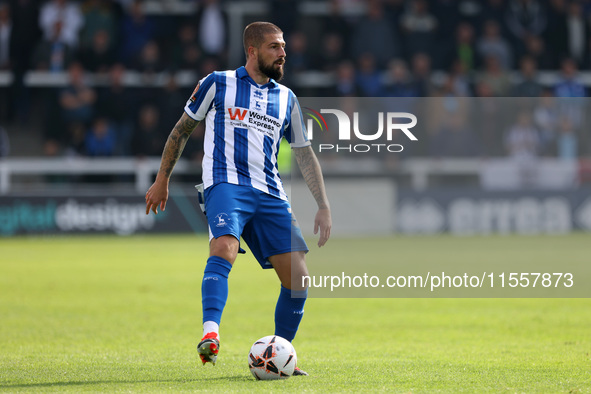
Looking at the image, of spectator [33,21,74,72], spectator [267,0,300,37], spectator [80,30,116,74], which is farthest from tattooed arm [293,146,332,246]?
spectator [33,21,74,72]

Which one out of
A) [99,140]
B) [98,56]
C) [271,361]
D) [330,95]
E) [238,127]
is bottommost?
[271,361]

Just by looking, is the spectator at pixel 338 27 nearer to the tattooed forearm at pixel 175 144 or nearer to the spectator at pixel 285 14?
the spectator at pixel 285 14

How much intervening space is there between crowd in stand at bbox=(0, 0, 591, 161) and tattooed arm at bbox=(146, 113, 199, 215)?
12416 millimetres

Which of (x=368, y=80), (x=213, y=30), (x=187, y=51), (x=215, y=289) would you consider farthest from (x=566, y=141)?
(x=215, y=289)

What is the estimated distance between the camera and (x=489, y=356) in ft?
19.6

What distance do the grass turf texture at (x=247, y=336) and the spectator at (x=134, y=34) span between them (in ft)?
24.5

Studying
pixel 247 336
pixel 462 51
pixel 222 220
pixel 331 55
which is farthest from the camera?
pixel 462 51

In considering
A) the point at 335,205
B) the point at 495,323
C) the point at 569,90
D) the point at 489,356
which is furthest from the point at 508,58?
the point at 489,356

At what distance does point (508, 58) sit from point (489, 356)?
1504cm

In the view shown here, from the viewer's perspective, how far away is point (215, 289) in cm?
510

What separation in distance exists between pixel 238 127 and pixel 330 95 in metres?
13.7

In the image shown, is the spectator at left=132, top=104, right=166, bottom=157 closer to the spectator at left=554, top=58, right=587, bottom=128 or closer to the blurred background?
the blurred background

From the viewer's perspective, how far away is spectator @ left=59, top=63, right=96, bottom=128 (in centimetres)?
1800

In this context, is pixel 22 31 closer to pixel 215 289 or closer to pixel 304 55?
pixel 304 55
